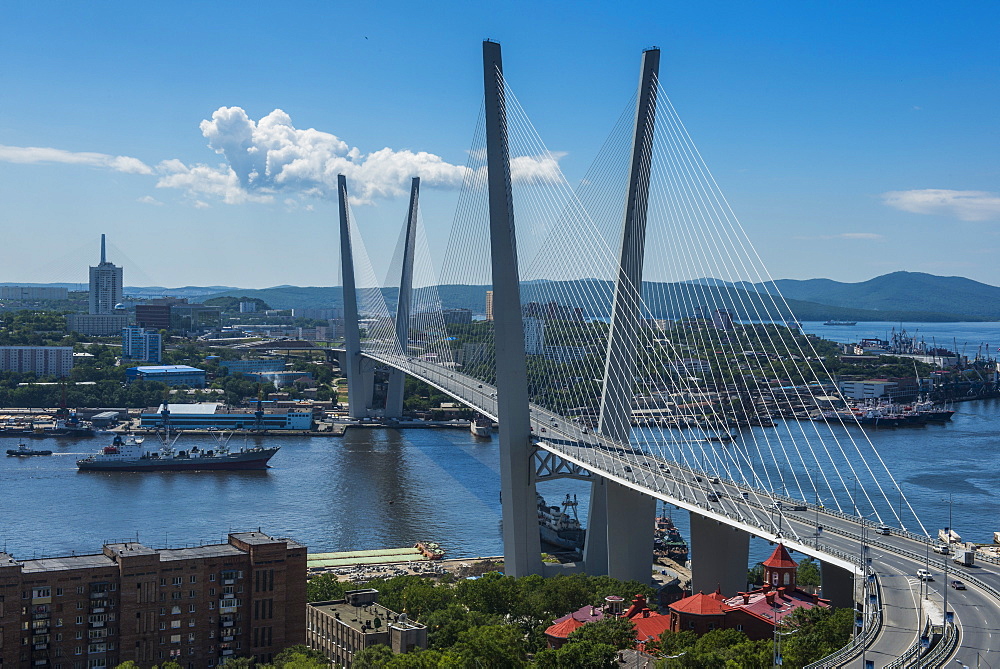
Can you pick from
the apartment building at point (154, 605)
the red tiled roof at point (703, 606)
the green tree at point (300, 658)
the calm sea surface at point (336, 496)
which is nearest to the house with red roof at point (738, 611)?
the red tiled roof at point (703, 606)

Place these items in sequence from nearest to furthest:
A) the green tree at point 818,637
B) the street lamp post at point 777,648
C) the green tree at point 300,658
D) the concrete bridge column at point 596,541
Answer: the street lamp post at point 777,648 < the green tree at point 818,637 < the green tree at point 300,658 < the concrete bridge column at point 596,541

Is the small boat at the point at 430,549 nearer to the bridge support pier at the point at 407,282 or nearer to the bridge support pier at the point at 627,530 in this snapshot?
the bridge support pier at the point at 627,530

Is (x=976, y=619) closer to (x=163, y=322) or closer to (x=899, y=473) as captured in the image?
(x=899, y=473)

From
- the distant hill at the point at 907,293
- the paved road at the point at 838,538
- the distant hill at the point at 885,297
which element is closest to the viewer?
the paved road at the point at 838,538

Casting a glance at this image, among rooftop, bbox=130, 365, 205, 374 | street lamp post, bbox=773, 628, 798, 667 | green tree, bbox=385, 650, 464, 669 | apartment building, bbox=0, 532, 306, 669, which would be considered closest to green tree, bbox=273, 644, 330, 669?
apartment building, bbox=0, 532, 306, 669

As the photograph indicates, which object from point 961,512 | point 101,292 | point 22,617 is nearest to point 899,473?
point 961,512
